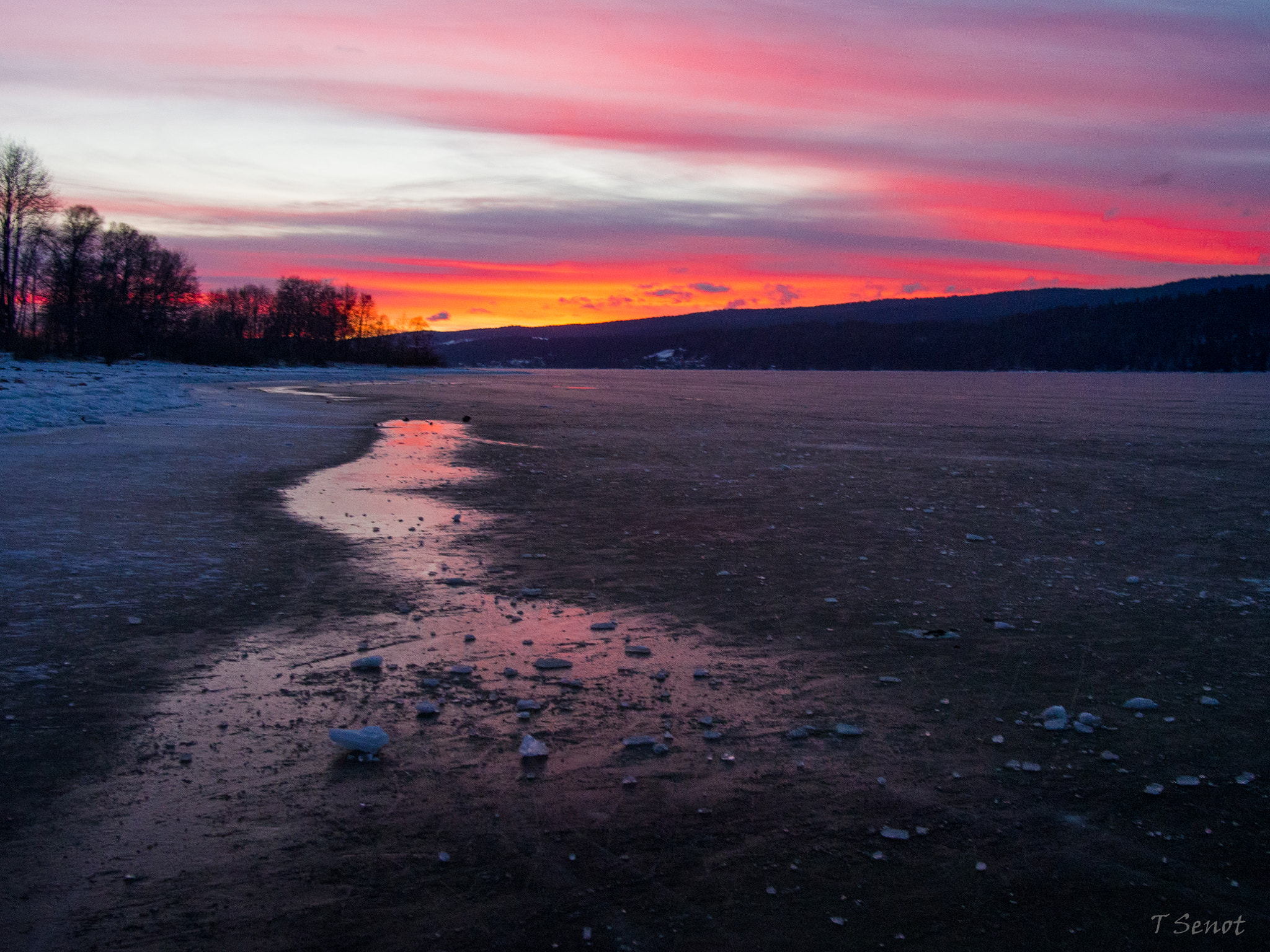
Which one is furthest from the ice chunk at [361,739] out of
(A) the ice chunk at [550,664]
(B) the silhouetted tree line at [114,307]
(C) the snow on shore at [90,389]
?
(B) the silhouetted tree line at [114,307]

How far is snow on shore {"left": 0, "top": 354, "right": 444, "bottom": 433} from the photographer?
22.1 metres

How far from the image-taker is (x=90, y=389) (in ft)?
101

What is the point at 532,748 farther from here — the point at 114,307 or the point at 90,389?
the point at 114,307

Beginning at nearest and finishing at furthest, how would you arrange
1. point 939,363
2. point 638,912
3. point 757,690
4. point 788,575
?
1. point 638,912
2. point 757,690
3. point 788,575
4. point 939,363

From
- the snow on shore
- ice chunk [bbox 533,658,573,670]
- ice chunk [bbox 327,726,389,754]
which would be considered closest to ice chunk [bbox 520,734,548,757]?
ice chunk [bbox 327,726,389,754]

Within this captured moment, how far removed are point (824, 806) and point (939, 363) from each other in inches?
8238

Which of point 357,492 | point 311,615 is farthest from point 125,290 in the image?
point 311,615

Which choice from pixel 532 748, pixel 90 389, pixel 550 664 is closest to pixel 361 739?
pixel 532 748

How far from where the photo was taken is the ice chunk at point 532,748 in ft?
14.4

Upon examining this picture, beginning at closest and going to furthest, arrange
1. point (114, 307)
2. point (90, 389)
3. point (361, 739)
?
1. point (361, 739)
2. point (90, 389)
3. point (114, 307)

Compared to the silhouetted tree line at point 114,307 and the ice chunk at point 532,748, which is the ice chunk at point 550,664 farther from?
the silhouetted tree line at point 114,307

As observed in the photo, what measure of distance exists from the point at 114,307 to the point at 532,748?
3012 inches

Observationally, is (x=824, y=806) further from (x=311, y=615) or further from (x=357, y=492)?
(x=357, y=492)

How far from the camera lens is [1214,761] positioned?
174 inches
